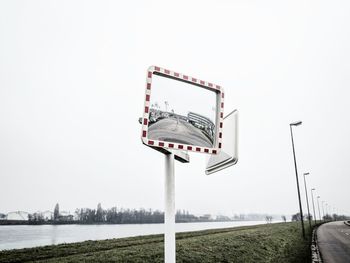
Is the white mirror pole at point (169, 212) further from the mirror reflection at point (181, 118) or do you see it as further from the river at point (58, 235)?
the river at point (58, 235)

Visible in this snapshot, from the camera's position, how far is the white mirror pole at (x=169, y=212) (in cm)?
309

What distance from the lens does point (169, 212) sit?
320 cm

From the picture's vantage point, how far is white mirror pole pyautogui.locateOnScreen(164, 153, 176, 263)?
3086mm

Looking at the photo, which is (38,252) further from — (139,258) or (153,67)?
(153,67)

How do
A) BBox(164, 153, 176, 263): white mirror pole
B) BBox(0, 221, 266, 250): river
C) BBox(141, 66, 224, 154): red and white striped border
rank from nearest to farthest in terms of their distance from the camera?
BBox(141, 66, 224, 154): red and white striped border → BBox(164, 153, 176, 263): white mirror pole → BBox(0, 221, 266, 250): river

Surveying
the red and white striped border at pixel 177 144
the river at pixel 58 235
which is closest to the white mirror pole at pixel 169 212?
the red and white striped border at pixel 177 144

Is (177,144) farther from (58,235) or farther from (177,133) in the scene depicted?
(58,235)

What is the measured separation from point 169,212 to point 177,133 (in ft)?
3.42

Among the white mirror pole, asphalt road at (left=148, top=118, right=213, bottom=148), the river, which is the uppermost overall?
asphalt road at (left=148, top=118, right=213, bottom=148)

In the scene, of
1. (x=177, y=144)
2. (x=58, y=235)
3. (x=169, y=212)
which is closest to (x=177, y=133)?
(x=177, y=144)

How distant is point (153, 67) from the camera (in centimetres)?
289

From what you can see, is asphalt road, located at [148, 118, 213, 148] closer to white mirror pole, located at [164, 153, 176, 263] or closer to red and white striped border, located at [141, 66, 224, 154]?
red and white striped border, located at [141, 66, 224, 154]

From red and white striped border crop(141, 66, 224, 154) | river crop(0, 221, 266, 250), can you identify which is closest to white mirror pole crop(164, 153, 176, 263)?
red and white striped border crop(141, 66, 224, 154)

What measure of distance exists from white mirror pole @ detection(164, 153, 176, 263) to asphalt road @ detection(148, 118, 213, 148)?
1.54ft
